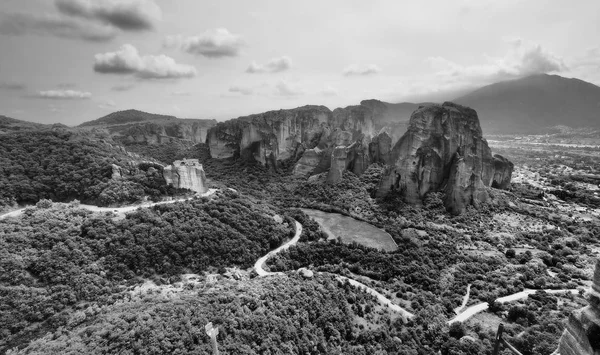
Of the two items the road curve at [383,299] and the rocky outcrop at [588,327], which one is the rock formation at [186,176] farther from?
the rocky outcrop at [588,327]

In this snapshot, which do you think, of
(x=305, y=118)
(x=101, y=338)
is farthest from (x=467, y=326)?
(x=305, y=118)

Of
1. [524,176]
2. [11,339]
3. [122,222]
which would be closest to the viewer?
[11,339]

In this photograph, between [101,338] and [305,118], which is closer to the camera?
[101,338]

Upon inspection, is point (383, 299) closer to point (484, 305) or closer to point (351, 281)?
point (351, 281)

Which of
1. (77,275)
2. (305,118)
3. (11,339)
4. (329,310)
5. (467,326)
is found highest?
(305,118)

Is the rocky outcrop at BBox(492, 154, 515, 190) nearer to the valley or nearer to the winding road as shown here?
the valley

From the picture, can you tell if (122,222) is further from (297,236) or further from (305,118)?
(305,118)

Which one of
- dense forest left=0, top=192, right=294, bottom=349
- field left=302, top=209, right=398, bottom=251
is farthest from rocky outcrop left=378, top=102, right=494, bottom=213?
dense forest left=0, top=192, right=294, bottom=349
